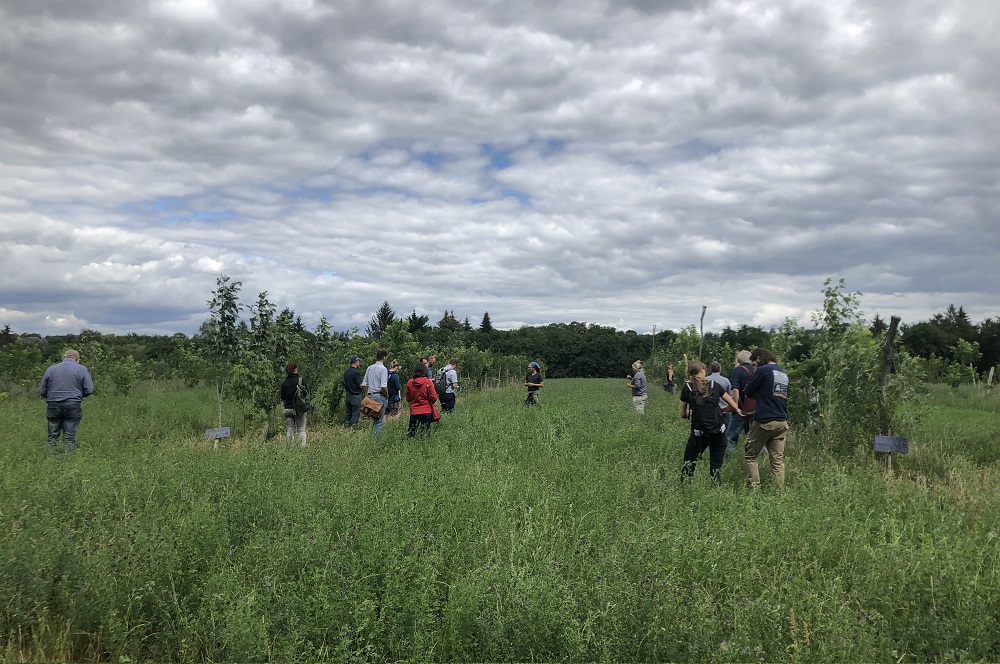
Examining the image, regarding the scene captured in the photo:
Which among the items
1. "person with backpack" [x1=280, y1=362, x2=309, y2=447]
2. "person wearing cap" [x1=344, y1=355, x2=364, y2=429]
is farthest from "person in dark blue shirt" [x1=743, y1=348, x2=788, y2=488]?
"person wearing cap" [x1=344, y1=355, x2=364, y2=429]

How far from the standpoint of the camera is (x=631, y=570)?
169 inches

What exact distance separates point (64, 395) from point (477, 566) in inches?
356

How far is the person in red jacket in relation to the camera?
425 inches

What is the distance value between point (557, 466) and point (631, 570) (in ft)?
Result: 12.9

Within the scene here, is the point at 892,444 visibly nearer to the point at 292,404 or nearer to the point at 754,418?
the point at 754,418

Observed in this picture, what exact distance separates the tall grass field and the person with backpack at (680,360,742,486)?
50 centimetres

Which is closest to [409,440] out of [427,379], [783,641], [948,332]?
[427,379]

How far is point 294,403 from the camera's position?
11906 mm

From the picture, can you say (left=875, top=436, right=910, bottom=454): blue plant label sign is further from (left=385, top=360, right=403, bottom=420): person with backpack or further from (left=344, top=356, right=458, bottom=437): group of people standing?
(left=385, top=360, right=403, bottom=420): person with backpack

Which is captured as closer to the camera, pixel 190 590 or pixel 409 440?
pixel 190 590

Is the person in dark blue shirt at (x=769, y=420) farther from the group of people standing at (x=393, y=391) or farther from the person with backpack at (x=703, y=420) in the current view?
the group of people standing at (x=393, y=391)

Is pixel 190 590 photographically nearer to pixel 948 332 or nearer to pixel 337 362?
pixel 337 362

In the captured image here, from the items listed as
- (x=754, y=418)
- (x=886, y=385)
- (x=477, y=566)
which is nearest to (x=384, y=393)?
(x=754, y=418)

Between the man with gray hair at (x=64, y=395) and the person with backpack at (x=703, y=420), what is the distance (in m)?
9.60
